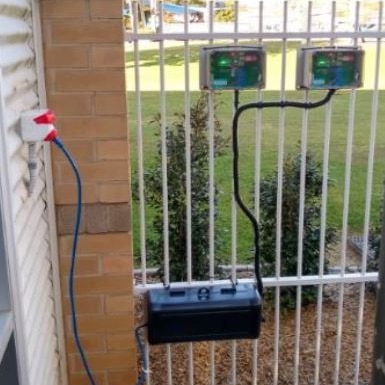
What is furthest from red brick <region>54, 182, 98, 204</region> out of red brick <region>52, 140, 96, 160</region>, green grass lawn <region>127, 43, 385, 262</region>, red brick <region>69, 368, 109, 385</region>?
green grass lawn <region>127, 43, 385, 262</region>

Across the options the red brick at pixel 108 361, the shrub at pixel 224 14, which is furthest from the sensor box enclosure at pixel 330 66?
the red brick at pixel 108 361

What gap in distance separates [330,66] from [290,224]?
123 cm

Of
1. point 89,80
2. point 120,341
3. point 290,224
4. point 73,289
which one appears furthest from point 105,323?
point 290,224

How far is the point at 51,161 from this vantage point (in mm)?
2488

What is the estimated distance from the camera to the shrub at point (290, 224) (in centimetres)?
350

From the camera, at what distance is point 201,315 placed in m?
2.73

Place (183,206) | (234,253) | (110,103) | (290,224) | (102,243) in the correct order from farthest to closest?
(290,224) → (183,206) → (234,253) → (102,243) → (110,103)

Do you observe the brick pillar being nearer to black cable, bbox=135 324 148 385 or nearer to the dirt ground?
black cable, bbox=135 324 148 385

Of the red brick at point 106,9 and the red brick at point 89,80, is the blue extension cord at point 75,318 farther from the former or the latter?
the red brick at point 106,9

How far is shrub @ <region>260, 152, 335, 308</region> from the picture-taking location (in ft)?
11.5

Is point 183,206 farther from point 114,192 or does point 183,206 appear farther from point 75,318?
point 75,318

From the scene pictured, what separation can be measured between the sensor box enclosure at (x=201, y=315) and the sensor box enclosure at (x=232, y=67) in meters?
0.93

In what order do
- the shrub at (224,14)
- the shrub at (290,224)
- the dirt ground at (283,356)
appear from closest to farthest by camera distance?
the shrub at (224,14) → the dirt ground at (283,356) → the shrub at (290,224)

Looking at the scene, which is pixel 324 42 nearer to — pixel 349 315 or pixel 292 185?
pixel 292 185
